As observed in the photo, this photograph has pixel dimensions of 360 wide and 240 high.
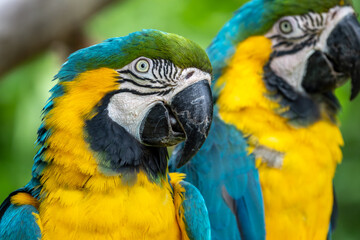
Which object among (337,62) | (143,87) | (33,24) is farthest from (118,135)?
(33,24)

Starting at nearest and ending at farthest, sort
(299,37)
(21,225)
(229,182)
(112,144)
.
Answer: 1. (21,225)
2. (112,144)
3. (229,182)
4. (299,37)

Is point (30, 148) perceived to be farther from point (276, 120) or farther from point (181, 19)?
point (276, 120)

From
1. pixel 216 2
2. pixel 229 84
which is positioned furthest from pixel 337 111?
pixel 216 2

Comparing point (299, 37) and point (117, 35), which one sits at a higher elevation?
point (117, 35)

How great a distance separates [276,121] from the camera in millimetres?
2627

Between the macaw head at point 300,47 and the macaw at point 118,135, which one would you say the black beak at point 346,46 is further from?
the macaw at point 118,135

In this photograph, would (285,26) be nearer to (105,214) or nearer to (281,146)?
(281,146)

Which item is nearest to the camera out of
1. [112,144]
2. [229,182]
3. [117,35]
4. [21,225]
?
[21,225]

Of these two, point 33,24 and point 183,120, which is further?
point 33,24

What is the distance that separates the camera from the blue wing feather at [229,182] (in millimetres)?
2492

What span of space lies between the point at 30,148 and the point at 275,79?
313 centimetres

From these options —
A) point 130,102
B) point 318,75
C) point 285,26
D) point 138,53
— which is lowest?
point 318,75

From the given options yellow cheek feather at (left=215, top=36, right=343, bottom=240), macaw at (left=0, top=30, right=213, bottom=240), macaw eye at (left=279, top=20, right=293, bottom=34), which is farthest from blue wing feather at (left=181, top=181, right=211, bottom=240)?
macaw eye at (left=279, top=20, right=293, bottom=34)

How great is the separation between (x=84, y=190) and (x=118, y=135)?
0.24m
